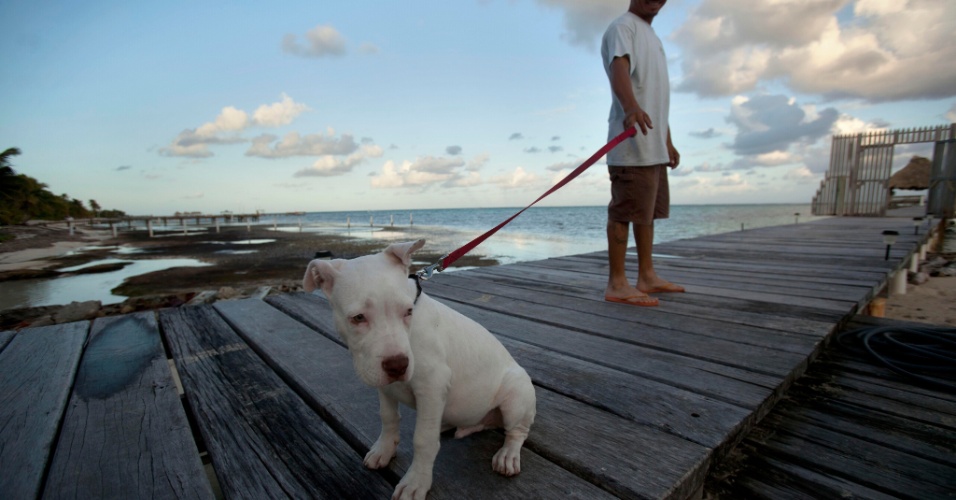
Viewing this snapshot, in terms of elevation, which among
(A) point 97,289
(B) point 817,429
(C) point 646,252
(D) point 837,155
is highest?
(D) point 837,155

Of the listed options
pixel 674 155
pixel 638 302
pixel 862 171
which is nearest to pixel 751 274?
pixel 674 155

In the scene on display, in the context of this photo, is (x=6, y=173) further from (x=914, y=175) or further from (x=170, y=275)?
(x=914, y=175)

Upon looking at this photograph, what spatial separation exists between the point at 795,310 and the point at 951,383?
3.53ft

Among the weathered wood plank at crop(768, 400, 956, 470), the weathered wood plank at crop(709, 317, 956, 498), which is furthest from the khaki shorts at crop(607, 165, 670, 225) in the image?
A: the weathered wood plank at crop(768, 400, 956, 470)

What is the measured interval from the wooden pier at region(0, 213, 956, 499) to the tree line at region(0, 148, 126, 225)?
137ft

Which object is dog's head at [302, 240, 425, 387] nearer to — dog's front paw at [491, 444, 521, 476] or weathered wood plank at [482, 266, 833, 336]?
dog's front paw at [491, 444, 521, 476]

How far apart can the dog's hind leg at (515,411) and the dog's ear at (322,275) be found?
2.28 ft

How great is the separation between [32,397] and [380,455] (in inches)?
68.8

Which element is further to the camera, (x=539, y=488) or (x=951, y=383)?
(x=951, y=383)

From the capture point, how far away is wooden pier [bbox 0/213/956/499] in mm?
1310

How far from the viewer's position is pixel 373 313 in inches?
42.6

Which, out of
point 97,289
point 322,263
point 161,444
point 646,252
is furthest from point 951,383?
point 97,289

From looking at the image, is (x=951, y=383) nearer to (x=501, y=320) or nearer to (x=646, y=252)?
(x=646, y=252)

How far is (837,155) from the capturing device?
54.7 ft
